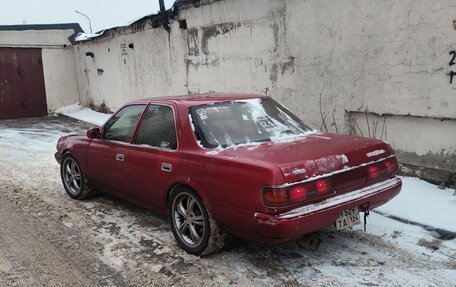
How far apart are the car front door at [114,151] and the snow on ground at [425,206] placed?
9.65 ft

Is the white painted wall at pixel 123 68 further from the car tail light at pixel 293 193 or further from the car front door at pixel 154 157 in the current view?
the car tail light at pixel 293 193

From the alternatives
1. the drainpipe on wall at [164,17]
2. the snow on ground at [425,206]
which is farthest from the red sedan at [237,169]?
the drainpipe on wall at [164,17]

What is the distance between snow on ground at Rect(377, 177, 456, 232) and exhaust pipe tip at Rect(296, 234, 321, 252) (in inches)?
58.2

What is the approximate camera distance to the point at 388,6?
19.2 ft

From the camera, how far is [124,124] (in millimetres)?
5121

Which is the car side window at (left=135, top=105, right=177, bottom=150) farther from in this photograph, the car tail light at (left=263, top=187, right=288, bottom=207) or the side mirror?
the car tail light at (left=263, top=187, right=288, bottom=207)

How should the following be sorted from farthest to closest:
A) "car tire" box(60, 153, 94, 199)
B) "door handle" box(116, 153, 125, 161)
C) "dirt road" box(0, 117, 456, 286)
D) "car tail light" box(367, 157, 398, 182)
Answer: "car tire" box(60, 153, 94, 199)
"door handle" box(116, 153, 125, 161)
"car tail light" box(367, 157, 398, 182)
"dirt road" box(0, 117, 456, 286)

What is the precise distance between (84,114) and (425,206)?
13.6 m

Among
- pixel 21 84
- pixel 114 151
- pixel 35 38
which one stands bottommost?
pixel 114 151

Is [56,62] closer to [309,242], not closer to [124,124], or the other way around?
[124,124]

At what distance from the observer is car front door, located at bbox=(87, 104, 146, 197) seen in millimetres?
4914

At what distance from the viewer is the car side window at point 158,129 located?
14.3 feet

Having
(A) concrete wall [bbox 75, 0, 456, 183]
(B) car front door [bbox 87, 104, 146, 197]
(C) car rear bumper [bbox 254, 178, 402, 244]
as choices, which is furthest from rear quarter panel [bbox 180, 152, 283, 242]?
(A) concrete wall [bbox 75, 0, 456, 183]

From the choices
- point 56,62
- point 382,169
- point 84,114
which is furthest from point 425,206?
point 56,62
